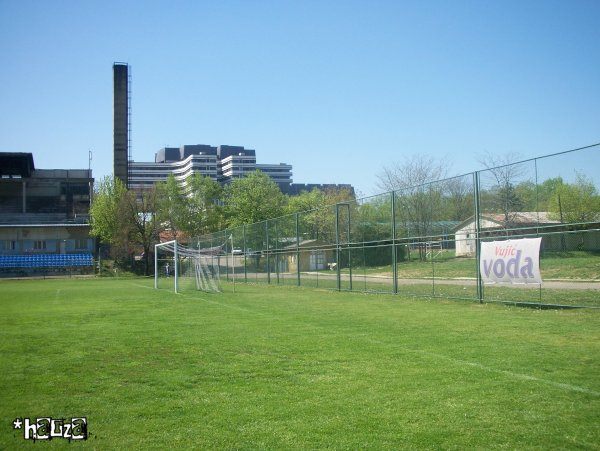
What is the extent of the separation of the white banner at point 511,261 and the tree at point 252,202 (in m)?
52.1

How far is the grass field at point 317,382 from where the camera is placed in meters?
5.14

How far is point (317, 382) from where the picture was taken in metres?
7.08

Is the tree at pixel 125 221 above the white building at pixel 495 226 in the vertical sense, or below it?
above

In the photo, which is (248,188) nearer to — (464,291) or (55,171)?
(55,171)

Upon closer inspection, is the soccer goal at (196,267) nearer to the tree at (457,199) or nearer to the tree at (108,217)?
the tree at (457,199)

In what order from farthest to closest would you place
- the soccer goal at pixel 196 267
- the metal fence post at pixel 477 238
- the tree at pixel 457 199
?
the soccer goal at pixel 196 267, the tree at pixel 457 199, the metal fence post at pixel 477 238

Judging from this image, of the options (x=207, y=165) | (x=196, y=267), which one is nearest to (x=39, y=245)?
(x=196, y=267)

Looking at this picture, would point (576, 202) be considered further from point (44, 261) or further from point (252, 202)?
point (44, 261)

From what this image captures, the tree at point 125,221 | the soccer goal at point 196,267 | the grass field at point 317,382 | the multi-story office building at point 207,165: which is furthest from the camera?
the multi-story office building at point 207,165

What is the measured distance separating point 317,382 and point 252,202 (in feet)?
205

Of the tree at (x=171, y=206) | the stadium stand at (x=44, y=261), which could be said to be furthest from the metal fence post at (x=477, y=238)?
the stadium stand at (x=44, y=261)

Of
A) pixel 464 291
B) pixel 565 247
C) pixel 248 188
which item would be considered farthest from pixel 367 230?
pixel 248 188

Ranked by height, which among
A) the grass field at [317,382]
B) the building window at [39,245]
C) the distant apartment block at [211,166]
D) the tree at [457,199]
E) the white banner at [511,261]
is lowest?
the grass field at [317,382]

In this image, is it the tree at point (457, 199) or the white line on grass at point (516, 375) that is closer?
the white line on grass at point (516, 375)
